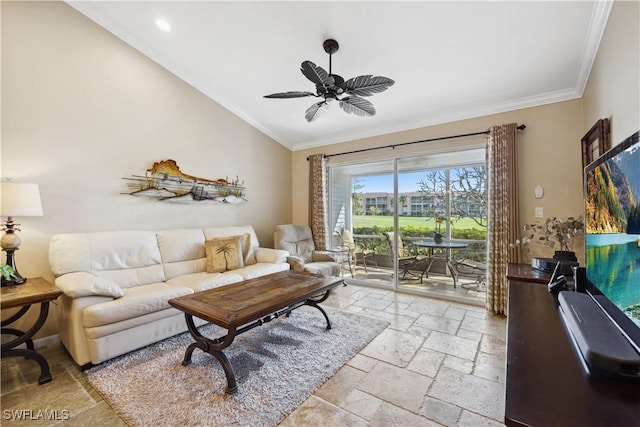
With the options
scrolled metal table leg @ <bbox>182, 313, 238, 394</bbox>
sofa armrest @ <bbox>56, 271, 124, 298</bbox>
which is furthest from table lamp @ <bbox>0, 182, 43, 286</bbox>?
scrolled metal table leg @ <bbox>182, 313, 238, 394</bbox>

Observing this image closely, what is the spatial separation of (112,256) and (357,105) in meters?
2.91

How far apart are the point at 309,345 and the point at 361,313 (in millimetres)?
1007

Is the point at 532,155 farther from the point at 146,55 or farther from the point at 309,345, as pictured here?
the point at 146,55

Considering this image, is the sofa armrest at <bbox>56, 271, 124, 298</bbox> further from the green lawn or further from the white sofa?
the green lawn

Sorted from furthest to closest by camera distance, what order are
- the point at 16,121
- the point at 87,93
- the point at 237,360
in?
the point at 87,93, the point at 16,121, the point at 237,360

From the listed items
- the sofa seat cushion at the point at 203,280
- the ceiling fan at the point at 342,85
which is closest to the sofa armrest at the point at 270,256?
the sofa seat cushion at the point at 203,280

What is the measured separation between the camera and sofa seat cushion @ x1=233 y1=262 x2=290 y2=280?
3.30 metres

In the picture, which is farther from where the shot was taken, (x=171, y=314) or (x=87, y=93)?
(x=87, y=93)

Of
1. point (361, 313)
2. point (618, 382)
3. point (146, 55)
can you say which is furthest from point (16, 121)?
point (618, 382)

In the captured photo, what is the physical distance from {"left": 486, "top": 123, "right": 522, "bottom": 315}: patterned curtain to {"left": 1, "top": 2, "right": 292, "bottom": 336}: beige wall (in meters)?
3.78

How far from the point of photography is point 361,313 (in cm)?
331

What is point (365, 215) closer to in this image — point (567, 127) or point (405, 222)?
point (405, 222)

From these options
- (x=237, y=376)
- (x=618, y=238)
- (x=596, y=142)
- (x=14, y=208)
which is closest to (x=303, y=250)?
(x=237, y=376)

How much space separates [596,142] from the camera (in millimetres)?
2453
